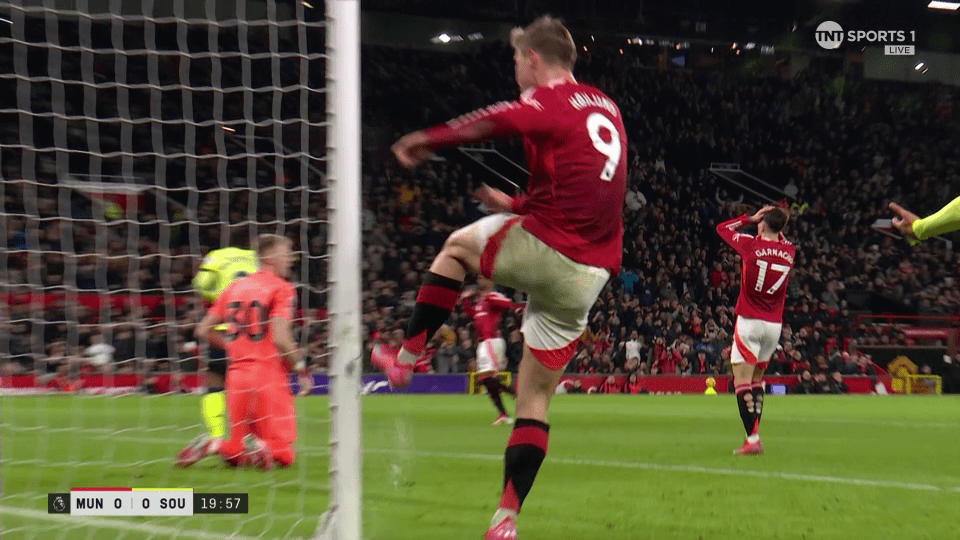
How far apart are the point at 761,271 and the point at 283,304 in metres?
4.26

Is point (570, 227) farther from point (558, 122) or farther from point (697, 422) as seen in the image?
point (697, 422)

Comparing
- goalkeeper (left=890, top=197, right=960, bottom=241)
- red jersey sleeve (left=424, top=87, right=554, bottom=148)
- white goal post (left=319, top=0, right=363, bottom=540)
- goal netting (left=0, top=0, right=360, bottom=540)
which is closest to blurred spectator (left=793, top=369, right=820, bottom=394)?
goal netting (left=0, top=0, right=360, bottom=540)

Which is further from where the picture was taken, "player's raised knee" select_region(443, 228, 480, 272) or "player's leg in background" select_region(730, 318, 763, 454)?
"player's leg in background" select_region(730, 318, 763, 454)

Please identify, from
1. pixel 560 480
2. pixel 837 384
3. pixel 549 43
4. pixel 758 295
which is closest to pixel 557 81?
pixel 549 43

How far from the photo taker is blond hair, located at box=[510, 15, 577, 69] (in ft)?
13.0

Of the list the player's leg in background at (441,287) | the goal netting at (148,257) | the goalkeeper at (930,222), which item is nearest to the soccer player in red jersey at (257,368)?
the goal netting at (148,257)

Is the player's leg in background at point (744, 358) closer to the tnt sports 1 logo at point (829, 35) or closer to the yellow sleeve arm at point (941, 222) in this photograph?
the yellow sleeve arm at point (941, 222)

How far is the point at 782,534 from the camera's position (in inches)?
164

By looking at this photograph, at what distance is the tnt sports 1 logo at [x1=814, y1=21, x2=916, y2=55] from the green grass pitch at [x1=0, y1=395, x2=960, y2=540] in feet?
60.4

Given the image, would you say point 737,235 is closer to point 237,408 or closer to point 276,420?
point 276,420

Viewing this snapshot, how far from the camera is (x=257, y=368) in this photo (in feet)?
20.2

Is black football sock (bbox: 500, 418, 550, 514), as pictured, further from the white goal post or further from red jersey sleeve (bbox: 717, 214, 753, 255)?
red jersey sleeve (bbox: 717, 214, 753, 255)

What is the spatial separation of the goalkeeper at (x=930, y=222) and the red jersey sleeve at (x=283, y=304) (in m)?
3.40

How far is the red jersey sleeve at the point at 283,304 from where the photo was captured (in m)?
5.90
